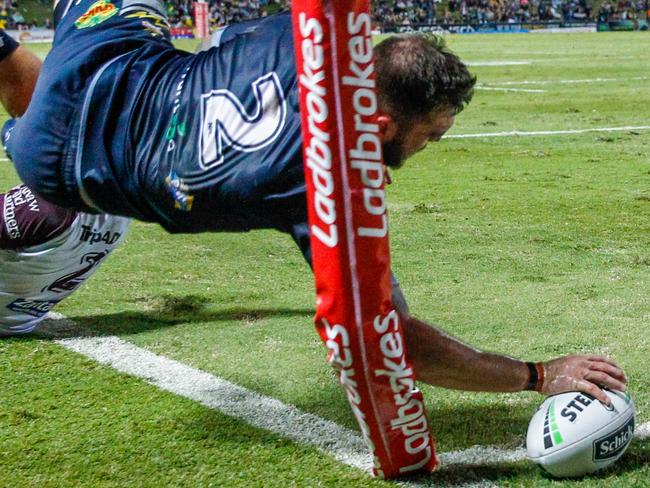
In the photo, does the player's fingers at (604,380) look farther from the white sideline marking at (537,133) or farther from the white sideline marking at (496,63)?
the white sideline marking at (496,63)

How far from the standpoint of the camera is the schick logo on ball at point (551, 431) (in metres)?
3.14

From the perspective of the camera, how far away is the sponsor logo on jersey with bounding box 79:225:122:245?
473cm

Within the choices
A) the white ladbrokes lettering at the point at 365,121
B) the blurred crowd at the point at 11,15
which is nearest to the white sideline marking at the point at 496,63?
the white ladbrokes lettering at the point at 365,121

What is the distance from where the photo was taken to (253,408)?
3812 mm

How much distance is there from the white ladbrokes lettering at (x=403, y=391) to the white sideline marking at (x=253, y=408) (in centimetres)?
11

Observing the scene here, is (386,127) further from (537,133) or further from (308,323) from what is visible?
(537,133)

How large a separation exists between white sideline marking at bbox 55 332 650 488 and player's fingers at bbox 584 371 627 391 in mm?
257

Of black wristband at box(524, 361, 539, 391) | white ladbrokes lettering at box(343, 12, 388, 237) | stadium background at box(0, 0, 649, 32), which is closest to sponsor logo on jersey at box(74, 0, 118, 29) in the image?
white ladbrokes lettering at box(343, 12, 388, 237)

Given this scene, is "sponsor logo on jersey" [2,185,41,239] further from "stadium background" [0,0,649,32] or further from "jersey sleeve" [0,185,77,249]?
"stadium background" [0,0,649,32]

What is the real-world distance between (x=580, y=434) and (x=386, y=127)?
1077 millimetres

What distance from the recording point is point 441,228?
6.92 meters

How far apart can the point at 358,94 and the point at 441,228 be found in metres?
4.03

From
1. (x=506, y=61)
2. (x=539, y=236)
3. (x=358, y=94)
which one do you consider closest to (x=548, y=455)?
(x=358, y=94)

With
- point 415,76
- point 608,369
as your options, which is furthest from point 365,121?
point 608,369
